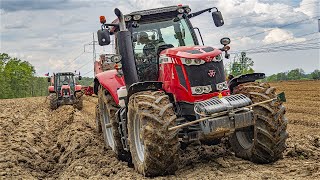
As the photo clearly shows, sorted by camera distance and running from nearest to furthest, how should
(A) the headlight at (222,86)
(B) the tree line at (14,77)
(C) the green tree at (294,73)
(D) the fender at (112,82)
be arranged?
(A) the headlight at (222,86) < (D) the fender at (112,82) < (B) the tree line at (14,77) < (C) the green tree at (294,73)

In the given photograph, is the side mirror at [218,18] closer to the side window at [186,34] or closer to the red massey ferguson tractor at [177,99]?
the red massey ferguson tractor at [177,99]

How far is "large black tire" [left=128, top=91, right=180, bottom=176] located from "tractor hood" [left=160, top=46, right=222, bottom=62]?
0.76 metres

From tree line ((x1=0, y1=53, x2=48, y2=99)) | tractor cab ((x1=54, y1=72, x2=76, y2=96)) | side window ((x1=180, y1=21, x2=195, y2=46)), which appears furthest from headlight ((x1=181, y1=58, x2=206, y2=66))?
tree line ((x1=0, y1=53, x2=48, y2=99))

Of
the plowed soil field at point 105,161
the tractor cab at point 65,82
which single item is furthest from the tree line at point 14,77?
the plowed soil field at point 105,161

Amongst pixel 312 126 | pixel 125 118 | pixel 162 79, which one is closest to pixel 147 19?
pixel 162 79

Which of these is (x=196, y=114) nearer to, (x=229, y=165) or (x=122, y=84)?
A: (x=229, y=165)

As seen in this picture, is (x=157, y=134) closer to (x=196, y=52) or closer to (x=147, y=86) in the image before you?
(x=147, y=86)

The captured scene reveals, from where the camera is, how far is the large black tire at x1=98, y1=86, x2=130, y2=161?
837 centimetres

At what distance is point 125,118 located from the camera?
25.3 feet

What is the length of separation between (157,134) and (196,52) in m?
1.58

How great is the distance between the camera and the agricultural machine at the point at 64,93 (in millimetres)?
24247

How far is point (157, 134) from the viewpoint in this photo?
606 cm

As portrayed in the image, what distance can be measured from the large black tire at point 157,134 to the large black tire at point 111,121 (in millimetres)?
1822

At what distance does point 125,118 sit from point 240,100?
211 cm
